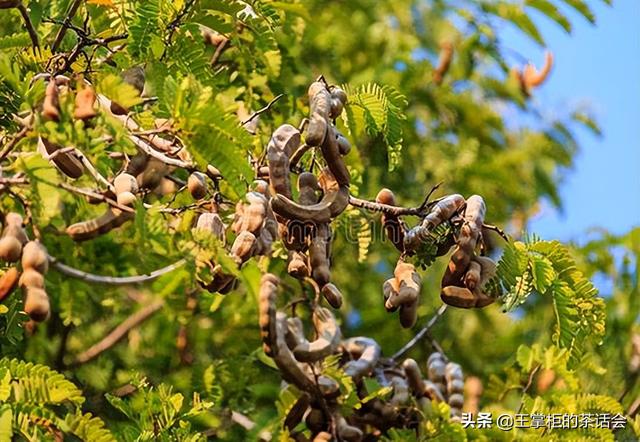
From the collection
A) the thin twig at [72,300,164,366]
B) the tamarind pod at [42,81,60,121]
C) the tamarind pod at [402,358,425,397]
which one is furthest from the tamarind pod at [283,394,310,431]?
the thin twig at [72,300,164,366]

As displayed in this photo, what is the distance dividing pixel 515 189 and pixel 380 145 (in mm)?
1092

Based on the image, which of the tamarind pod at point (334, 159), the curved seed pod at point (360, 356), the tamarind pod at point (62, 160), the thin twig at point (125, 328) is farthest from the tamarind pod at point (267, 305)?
the thin twig at point (125, 328)

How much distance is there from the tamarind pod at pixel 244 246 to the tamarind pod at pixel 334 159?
0.75 feet

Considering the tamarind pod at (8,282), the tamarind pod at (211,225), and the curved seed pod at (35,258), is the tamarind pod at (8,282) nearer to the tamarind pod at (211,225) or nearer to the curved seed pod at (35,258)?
the curved seed pod at (35,258)

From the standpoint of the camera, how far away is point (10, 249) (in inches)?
63.0

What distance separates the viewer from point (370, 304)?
4258 mm

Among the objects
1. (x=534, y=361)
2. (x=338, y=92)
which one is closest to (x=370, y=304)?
(x=534, y=361)

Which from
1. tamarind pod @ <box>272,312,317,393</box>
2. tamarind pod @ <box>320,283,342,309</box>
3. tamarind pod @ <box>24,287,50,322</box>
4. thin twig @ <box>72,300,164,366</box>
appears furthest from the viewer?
thin twig @ <box>72,300,164,366</box>

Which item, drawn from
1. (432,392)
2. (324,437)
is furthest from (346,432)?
(432,392)

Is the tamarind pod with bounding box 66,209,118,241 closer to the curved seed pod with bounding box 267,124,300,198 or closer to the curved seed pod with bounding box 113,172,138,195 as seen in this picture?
the curved seed pod with bounding box 113,172,138,195

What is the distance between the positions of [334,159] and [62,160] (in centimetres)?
43

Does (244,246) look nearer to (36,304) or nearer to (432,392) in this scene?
(36,304)

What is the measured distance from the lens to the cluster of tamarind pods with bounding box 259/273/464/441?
81.6 inches

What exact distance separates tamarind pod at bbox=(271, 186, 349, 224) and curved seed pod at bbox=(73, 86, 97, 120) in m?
0.32
